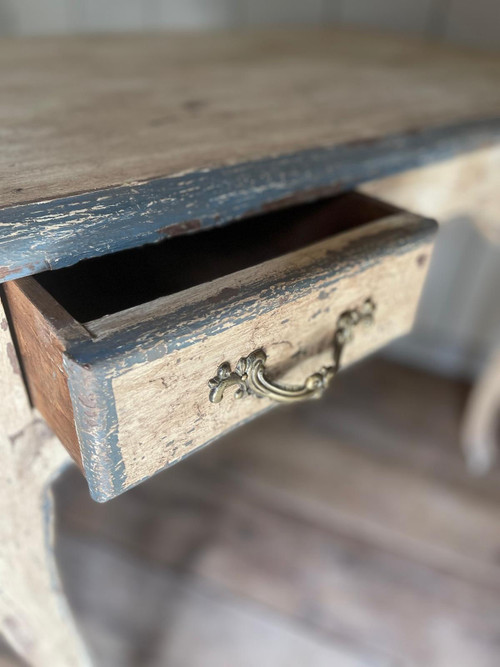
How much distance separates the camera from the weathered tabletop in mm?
285

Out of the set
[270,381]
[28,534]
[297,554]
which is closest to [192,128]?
[270,381]

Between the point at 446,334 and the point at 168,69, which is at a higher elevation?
the point at 168,69

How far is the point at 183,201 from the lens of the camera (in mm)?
313

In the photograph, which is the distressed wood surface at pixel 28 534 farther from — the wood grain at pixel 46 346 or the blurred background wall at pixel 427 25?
the blurred background wall at pixel 427 25

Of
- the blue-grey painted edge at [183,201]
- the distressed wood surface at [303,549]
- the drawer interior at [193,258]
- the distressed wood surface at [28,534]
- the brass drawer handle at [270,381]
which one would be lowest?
the distressed wood surface at [303,549]

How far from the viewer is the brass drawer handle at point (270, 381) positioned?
0.29 meters

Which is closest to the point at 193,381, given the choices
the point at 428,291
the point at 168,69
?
the point at 168,69

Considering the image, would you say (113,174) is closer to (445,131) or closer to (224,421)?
(224,421)

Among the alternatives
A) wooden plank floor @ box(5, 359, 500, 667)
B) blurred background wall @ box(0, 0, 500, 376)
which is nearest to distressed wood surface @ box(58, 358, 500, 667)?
wooden plank floor @ box(5, 359, 500, 667)

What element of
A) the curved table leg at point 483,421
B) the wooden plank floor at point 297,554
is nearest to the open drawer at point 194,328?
the wooden plank floor at point 297,554

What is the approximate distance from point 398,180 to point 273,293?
0.25m

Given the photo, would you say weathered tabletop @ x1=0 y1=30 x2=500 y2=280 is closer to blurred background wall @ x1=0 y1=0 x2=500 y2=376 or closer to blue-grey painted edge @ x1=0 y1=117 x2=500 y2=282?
blue-grey painted edge @ x1=0 y1=117 x2=500 y2=282

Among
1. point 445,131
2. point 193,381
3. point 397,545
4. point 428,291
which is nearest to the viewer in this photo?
point 193,381

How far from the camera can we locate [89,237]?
0.92ft
